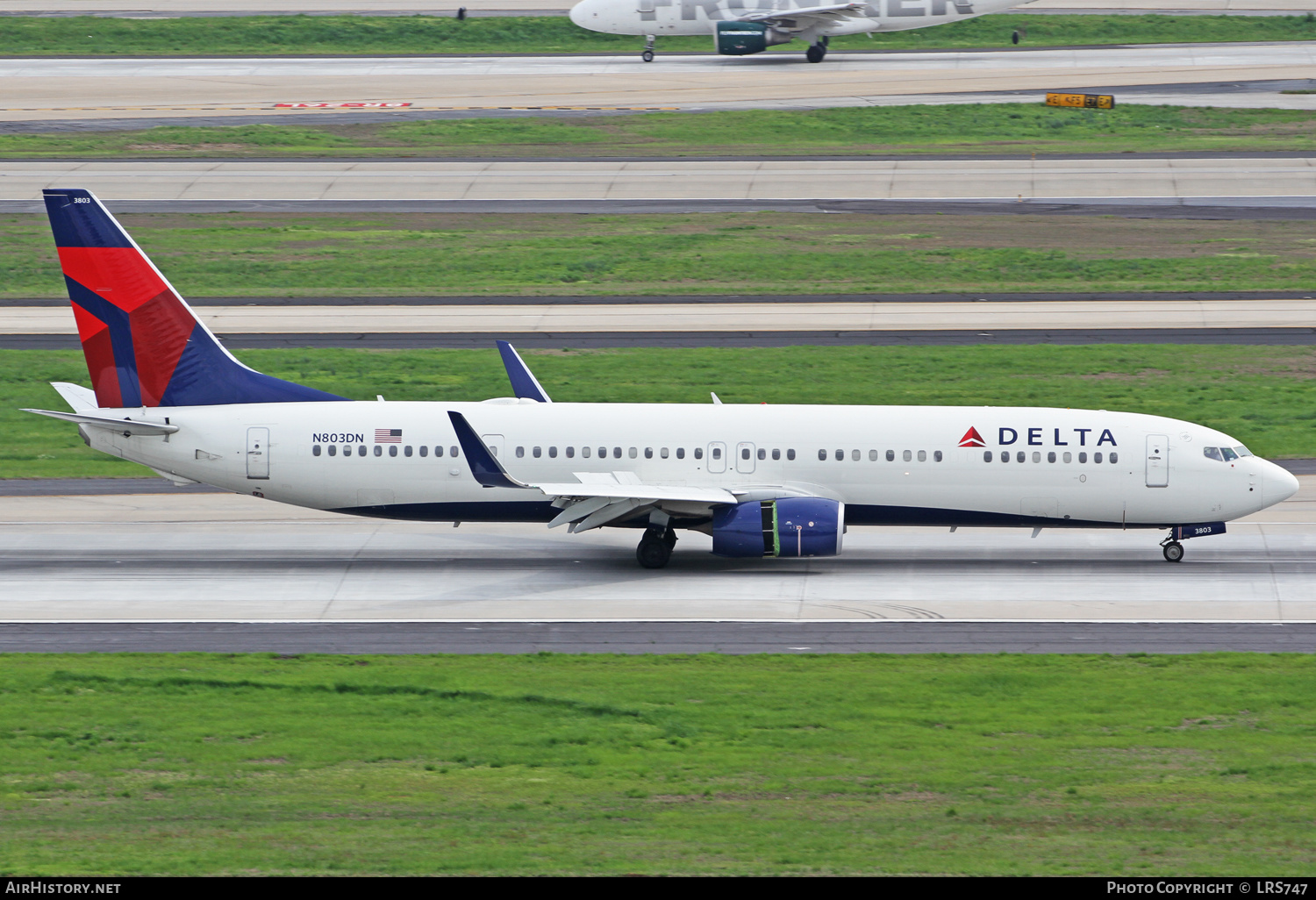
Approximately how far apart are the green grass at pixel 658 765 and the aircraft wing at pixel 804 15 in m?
81.4

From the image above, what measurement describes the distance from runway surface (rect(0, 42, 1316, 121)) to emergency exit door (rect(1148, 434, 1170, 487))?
6178 centimetres

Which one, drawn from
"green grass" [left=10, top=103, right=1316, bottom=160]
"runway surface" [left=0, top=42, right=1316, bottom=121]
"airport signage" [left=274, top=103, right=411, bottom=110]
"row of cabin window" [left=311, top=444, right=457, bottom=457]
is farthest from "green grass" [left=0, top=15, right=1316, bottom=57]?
"row of cabin window" [left=311, top=444, right=457, bottom=457]

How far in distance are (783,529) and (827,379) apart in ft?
58.8

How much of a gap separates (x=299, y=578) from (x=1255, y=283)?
1785 inches

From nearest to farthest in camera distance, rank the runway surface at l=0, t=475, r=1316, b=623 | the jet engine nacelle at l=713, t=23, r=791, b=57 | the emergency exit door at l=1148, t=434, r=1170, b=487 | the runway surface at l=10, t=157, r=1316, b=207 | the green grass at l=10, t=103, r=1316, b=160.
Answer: the runway surface at l=0, t=475, r=1316, b=623
the emergency exit door at l=1148, t=434, r=1170, b=487
the runway surface at l=10, t=157, r=1316, b=207
the green grass at l=10, t=103, r=1316, b=160
the jet engine nacelle at l=713, t=23, r=791, b=57

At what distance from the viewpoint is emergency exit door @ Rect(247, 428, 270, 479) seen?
39.3 metres

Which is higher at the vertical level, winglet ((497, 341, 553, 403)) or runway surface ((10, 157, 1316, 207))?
winglet ((497, 341, 553, 403))

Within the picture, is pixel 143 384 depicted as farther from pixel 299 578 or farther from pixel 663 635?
pixel 663 635

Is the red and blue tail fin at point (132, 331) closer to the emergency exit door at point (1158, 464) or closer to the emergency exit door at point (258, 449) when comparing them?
the emergency exit door at point (258, 449)

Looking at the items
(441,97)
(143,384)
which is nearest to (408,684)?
(143,384)

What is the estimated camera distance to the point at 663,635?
33219mm

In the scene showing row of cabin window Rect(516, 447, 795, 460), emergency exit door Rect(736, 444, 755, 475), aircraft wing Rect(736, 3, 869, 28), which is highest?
aircraft wing Rect(736, 3, 869, 28)

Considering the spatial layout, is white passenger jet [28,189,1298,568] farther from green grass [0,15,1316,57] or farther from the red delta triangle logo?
green grass [0,15,1316,57]

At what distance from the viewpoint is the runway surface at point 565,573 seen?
35.1 metres
